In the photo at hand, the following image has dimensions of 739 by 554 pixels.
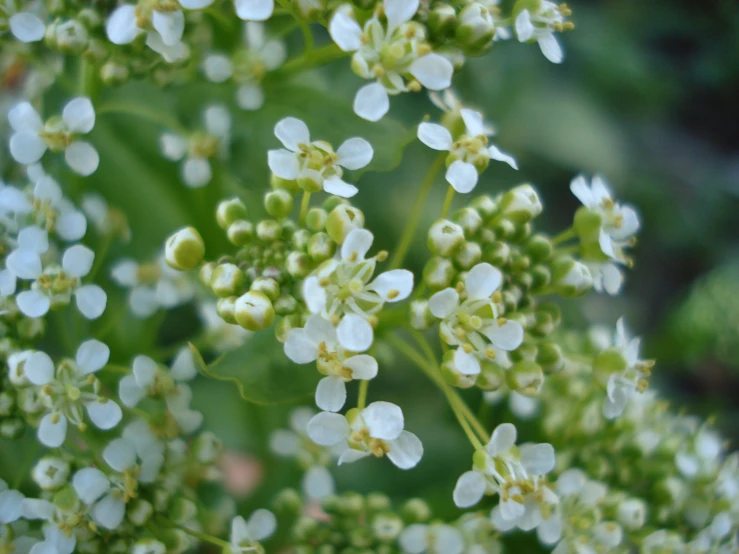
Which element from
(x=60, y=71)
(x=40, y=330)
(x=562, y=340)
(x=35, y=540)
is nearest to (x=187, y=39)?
(x=60, y=71)

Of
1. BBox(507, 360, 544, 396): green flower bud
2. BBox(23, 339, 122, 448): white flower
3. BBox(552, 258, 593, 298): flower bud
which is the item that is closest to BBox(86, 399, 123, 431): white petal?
BBox(23, 339, 122, 448): white flower

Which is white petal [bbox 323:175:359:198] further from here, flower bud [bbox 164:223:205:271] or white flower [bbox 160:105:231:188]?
white flower [bbox 160:105:231:188]

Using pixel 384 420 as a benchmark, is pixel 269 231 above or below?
above

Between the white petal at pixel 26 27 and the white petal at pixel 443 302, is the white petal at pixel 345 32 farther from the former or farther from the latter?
the white petal at pixel 26 27

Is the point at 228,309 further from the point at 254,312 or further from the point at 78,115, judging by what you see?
the point at 78,115

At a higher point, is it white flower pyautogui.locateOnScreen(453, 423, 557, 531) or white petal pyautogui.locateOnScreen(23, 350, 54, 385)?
white petal pyautogui.locateOnScreen(23, 350, 54, 385)

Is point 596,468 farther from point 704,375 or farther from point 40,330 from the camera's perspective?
point 704,375

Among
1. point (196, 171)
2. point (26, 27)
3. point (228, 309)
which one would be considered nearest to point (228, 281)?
point (228, 309)
